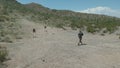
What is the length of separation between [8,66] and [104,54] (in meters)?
8.56

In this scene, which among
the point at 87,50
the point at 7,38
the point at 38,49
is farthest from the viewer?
the point at 7,38

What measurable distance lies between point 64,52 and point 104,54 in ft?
11.8

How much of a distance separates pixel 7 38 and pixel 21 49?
908 centimetres

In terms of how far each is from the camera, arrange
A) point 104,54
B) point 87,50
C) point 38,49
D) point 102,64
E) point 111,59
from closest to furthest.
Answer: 1. point 102,64
2. point 111,59
3. point 104,54
4. point 87,50
5. point 38,49

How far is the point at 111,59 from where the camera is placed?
26.5 m

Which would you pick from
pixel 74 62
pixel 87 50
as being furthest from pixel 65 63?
pixel 87 50

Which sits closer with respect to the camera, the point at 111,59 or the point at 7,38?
the point at 111,59

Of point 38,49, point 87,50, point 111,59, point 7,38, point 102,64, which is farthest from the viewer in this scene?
point 7,38

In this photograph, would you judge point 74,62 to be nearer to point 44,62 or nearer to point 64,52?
point 44,62

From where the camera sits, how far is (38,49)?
33031 millimetres

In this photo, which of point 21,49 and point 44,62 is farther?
point 21,49

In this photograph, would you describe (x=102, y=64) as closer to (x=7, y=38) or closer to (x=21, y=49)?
(x=21, y=49)

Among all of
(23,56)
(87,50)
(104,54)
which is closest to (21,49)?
(23,56)

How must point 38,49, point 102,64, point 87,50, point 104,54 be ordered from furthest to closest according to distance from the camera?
point 38,49, point 87,50, point 104,54, point 102,64
